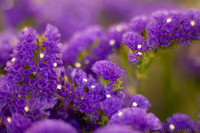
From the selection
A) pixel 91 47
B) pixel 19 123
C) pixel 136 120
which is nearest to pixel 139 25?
pixel 91 47

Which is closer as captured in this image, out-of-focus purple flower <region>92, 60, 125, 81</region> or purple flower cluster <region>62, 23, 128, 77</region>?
out-of-focus purple flower <region>92, 60, 125, 81</region>

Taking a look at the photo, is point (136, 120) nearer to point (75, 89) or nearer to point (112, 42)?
point (75, 89)

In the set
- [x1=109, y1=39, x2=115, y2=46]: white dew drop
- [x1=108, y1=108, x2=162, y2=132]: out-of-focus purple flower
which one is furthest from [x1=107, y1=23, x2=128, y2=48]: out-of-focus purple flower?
[x1=108, y1=108, x2=162, y2=132]: out-of-focus purple flower

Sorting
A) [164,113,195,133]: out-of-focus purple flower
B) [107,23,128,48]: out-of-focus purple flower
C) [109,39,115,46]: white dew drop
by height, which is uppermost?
[107,23,128,48]: out-of-focus purple flower

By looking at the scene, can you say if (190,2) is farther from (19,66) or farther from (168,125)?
(19,66)

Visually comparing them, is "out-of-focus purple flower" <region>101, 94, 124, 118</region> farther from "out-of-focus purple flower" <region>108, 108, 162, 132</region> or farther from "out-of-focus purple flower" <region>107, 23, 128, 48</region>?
"out-of-focus purple flower" <region>107, 23, 128, 48</region>

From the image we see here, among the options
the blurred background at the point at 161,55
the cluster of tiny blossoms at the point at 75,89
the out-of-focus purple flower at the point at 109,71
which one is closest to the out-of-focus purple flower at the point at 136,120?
the cluster of tiny blossoms at the point at 75,89
